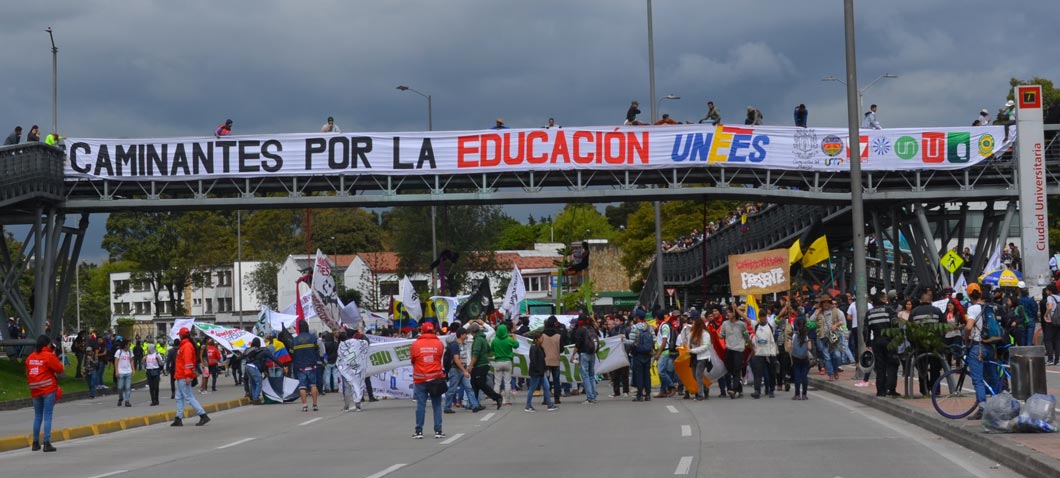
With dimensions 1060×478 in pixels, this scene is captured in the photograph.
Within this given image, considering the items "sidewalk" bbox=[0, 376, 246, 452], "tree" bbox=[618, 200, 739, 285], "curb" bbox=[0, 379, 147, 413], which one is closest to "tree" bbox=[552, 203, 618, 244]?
"tree" bbox=[618, 200, 739, 285]

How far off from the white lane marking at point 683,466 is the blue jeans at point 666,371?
38.0 feet

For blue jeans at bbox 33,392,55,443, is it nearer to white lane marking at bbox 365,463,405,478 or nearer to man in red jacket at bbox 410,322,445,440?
man in red jacket at bbox 410,322,445,440

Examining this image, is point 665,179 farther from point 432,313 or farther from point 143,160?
point 143,160

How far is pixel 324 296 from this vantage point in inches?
1356

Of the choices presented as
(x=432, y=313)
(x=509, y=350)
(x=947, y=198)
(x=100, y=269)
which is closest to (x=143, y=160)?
(x=432, y=313)

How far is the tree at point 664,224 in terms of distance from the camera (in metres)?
82.7

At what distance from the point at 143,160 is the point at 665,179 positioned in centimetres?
1538

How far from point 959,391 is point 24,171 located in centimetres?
2805

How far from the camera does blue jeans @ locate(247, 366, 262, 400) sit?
29.2 m

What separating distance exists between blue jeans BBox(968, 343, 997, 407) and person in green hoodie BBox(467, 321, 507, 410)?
31.3 feet

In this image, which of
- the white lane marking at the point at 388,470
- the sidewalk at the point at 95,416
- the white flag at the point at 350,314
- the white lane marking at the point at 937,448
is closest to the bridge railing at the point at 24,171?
the sidewalk at the point at 95,416

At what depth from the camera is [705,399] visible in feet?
79.0

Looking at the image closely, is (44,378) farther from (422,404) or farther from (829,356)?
(829,356)

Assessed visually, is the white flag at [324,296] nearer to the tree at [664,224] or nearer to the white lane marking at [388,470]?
the white lane marking at [388,470]
